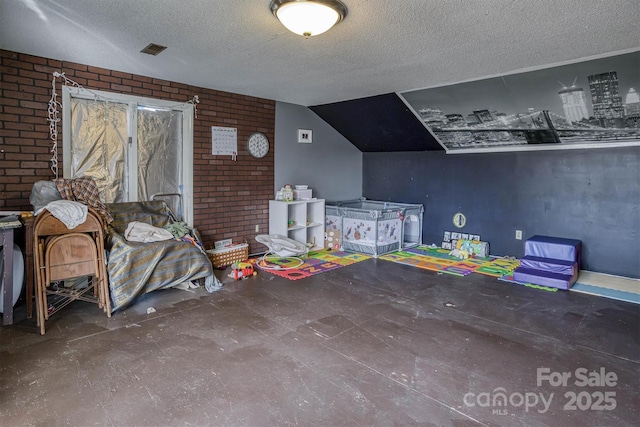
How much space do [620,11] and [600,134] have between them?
2443mm

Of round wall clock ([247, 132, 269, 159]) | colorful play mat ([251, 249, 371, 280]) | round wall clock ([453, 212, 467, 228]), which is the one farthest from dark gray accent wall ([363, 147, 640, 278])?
round wall clock ([247, 132, 269, 159])

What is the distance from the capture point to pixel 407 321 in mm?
3188

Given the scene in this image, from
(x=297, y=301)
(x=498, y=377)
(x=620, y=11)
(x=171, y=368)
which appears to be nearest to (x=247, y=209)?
(x=297, y=301)

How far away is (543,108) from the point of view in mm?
4348

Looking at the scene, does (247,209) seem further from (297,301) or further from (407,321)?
(407,321)

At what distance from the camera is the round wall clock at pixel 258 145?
5373 mm

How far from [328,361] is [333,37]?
8.05ft

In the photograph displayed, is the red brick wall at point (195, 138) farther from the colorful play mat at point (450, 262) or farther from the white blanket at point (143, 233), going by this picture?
the colorful play mat at point (450, 262)

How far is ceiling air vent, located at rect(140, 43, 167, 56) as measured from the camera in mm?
3277

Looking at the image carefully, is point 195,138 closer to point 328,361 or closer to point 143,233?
point 143,233

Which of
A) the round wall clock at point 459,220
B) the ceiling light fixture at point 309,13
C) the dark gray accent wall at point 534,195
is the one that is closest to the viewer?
the ceiling light fixture at point 309,13

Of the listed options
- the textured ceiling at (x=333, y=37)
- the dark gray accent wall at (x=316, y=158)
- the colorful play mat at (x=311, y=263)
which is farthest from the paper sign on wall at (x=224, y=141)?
the colorful play mat at (x=311, y=263)

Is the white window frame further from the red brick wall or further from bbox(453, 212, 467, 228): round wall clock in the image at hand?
bbox(453, 212, 467, 228): round wall clock

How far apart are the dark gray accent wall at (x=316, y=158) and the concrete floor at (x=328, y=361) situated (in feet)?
8.67
